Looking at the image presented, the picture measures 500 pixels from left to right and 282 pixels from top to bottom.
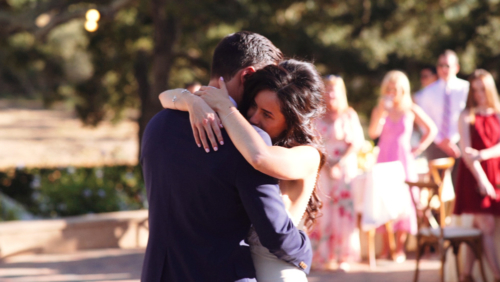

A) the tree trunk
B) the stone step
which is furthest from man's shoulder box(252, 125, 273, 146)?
the tree trunk

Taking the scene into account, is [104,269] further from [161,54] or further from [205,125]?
[161,54]

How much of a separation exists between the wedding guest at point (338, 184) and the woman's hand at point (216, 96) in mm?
4021

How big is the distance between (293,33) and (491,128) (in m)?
6.36

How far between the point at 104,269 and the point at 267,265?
465 centimetres

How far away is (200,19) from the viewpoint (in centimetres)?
1030

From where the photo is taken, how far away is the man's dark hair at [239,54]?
2.03 meters

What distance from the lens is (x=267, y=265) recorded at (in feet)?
6.47

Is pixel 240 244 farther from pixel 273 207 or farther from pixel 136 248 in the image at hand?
pixel 136 248

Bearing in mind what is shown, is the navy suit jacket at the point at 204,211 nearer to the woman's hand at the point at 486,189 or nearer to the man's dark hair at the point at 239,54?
the man's dark hair at the point at 239,54

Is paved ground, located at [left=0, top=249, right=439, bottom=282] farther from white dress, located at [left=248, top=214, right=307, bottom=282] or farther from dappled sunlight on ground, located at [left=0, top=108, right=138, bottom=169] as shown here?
dappled sunlight on ground, located at [left=0, top=108, right=138, bottom=169]

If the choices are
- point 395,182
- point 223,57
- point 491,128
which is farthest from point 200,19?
point 223,57

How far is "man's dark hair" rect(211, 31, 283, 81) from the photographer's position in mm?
2031

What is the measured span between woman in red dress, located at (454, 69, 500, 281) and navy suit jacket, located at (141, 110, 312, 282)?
3438 mm

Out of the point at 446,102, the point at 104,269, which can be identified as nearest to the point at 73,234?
the point at 104,269
